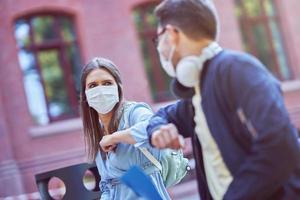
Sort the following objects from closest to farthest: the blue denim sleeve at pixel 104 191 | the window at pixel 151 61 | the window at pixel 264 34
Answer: the blue denim sleeve at pixel 104 191, the window at pixel 151 61, the window at pixel 264 34

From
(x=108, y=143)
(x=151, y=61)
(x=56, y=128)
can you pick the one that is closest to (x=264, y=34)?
(x=151, y=61)

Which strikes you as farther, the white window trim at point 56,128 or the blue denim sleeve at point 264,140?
the white window trim at point 56,128

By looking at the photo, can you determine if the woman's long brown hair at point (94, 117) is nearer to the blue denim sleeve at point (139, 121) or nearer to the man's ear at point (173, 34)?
the blue denim sleeve at point (139, 121)

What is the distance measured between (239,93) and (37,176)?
1964mm

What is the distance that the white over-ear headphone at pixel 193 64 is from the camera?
6.29 ft

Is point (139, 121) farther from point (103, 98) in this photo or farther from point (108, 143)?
point (103, 98)

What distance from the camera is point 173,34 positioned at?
1.97 metres

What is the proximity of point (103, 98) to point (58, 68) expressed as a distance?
9409mm

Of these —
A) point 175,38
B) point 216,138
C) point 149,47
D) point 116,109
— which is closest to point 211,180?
point 216,138

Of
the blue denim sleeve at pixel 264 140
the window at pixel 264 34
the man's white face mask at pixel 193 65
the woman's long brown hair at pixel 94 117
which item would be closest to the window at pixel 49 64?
the window at pixel 264 34

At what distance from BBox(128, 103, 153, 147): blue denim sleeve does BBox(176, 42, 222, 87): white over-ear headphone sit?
596mm

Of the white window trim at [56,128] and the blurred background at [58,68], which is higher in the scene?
the blurred background at [58,68]

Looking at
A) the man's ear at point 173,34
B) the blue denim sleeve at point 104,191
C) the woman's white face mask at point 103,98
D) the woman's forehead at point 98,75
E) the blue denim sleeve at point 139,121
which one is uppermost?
the man's ear at point 173,34

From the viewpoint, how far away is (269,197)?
1.77m
